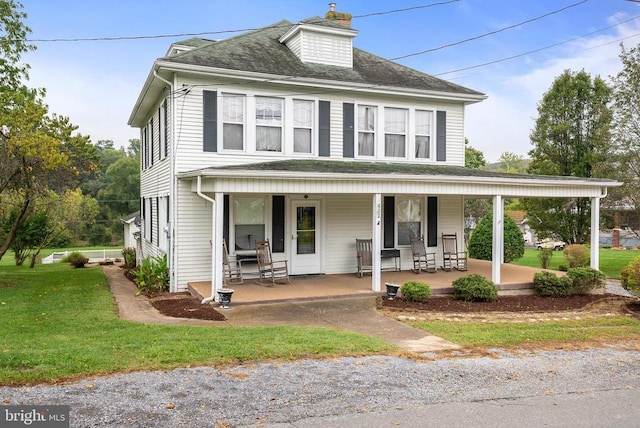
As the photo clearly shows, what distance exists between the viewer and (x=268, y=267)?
1247 centimetres

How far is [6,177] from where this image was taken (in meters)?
13.0

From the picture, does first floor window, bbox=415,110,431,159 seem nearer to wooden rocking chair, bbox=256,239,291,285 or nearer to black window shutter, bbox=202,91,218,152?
wooden rocking chair, bbox=256,239,291,285

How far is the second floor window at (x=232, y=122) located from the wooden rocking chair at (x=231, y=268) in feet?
7.73

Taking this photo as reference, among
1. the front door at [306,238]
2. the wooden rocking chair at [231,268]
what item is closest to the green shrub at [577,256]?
the front door at [306,238]

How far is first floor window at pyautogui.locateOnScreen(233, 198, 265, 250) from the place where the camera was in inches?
481

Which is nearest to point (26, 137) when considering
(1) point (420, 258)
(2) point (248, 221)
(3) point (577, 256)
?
(2) point (248, 221)

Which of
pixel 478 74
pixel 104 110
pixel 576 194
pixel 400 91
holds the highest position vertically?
pixel 104 110

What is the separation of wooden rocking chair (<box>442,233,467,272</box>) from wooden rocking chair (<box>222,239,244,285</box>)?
19.8 feet

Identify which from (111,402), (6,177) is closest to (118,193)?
(6,177)

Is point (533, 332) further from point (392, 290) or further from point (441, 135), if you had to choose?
point (441, 135)

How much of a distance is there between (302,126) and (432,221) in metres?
4.76

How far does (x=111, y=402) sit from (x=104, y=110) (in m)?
44.1

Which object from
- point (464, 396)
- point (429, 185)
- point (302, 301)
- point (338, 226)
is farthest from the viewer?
point (338, 226)

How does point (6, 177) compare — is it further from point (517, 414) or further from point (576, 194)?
point (576, 194)
